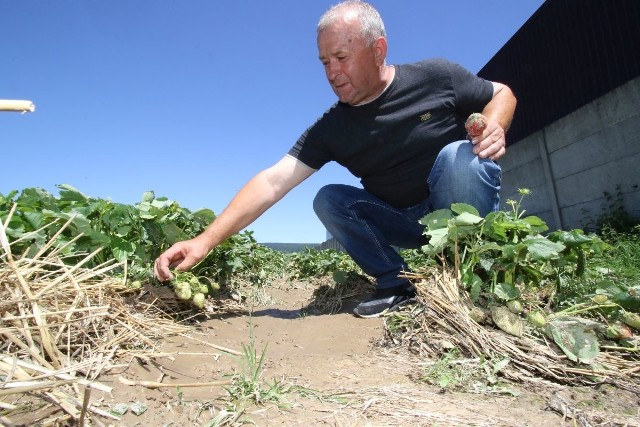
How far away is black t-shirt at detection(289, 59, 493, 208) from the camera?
2.57 metres

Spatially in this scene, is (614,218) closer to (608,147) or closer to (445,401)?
(608,147)

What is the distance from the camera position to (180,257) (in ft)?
7.84

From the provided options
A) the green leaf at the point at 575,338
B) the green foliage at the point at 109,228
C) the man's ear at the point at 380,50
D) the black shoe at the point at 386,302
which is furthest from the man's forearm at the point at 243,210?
the green leaf at the point at 575,338

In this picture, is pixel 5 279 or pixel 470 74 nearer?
pixel 5 279

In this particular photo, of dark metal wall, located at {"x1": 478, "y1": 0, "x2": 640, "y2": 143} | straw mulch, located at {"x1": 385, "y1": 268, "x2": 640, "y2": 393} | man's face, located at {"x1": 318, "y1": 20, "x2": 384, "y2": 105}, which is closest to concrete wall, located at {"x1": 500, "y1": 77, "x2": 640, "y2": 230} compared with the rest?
dark metal wall, located at {"x1": 478, "y1": 0, "x2": 640, "y2": 143}

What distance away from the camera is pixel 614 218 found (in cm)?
563

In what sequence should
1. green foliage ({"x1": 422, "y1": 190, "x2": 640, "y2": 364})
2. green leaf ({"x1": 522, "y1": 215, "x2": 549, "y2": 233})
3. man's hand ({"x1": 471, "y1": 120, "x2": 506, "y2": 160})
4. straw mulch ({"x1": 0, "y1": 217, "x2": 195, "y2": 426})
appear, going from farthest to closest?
man's hand ({"x1": 471, "y1": 120, "x2": 506, "y2": 160}), green leaf ({"x1": 522, "y1": 215, "x2": 549, "y2": 233}), green foliage ({"x1": 422, "y1": 190, "x2": 640, "y2": 364}), straw mulch ({"x1": 0, "y1": 217, "x2": 195, "y2": 426})

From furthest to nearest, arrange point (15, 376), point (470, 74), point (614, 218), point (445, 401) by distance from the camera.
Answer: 1. point (614, 218)
2. point (470, 74)
3. point (445, 401)
4. point (15, 376)

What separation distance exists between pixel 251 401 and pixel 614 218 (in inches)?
231

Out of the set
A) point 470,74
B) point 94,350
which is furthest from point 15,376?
point 470,74

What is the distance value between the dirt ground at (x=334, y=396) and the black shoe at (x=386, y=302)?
0.47 meters

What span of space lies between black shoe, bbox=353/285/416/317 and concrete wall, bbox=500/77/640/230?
4.42 meters

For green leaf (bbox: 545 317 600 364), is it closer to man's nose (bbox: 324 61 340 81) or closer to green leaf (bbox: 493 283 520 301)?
green leaf (bbox: 493 283 520 301)

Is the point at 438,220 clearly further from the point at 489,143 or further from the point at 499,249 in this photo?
the point at 489,143
